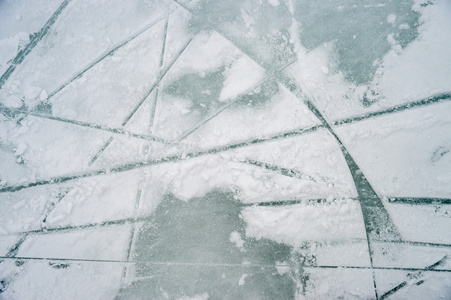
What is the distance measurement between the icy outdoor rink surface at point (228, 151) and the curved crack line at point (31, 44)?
2cm

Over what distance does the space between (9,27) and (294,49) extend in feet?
10.1

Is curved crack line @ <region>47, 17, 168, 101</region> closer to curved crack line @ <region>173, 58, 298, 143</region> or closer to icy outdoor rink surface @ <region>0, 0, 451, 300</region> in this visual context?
icy outdoor rink surface @ <region>0, 0, 451, 300</region>

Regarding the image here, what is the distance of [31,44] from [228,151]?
243 centimetres

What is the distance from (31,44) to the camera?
109 inches

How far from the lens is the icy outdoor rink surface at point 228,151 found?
6.84 feet

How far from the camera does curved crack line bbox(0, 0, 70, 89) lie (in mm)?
2705

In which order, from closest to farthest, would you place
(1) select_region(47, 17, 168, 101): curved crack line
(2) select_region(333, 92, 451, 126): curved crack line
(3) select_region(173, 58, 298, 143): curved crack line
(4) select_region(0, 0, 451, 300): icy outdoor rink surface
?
Answer: 1. (4) select_region(0, 0, 451, 300): icy outdoor rink surface
2. (2) select_region(333, 92, 451, 126): curved crack line
3. (3) select_region(173, 58, 298, 143): curved crack line
4. (1) select_region(47, 17, 168, 101): curved crack line

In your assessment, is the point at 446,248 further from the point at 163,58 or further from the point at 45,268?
the point at 45,268

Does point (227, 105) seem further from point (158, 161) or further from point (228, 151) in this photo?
point (158, 161)

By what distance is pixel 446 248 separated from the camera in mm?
2035

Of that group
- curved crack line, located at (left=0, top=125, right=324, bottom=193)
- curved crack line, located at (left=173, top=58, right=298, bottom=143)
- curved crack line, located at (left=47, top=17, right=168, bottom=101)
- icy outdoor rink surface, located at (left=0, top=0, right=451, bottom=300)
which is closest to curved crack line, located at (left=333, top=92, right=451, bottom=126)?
icy outdoor rink surface, located at (left=0, top=0, right=451, bottom=300)

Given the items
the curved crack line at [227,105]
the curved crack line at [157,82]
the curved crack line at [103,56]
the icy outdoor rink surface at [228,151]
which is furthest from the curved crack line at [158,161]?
the curved crack line at [103,56]

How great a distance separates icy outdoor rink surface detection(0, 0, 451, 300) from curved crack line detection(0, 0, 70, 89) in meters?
0.02

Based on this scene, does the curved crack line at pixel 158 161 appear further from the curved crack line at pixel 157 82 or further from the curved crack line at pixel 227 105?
the curved crack line at pixel 157 82
